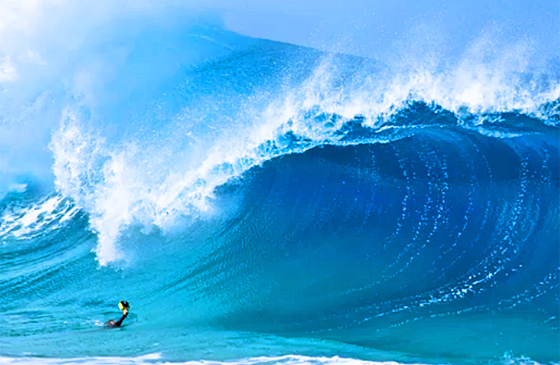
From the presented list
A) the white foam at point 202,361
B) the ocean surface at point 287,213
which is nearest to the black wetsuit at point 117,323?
the ocean surface at point 287,213

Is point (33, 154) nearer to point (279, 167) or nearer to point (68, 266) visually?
point (68, 266)

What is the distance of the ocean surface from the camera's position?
9.56 meters

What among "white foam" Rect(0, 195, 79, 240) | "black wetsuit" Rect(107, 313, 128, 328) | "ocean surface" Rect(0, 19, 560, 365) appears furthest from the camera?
"white foam" Rect(0, 195, 79, 240)

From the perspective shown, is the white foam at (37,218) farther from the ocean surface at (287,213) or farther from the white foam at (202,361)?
the white foam at (202,361)

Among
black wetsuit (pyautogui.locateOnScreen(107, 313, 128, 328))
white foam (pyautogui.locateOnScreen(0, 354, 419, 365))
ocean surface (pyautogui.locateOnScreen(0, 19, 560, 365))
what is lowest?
white foam (pyautogui.locateOnScreen(0, 354, 419, 365))

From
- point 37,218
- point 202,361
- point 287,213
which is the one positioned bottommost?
point 202,361

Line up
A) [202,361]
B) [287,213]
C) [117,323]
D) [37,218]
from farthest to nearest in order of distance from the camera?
1. [37,218]
2. [287,213]
3. [117,323]
4. [202,361]

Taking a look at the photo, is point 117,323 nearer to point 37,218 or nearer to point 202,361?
point 202,361

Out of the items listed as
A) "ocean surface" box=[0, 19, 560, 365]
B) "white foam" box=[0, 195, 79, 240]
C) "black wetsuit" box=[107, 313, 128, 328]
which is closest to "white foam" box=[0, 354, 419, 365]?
"ocean surface" box=[0, 19, 560, 365]

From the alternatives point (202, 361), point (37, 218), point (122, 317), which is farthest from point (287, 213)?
point (37, 218)

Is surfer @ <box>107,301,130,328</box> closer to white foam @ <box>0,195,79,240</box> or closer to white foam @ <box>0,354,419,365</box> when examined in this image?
white foam @ <box>0,354,419,365</box>

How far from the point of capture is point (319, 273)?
11.1 m

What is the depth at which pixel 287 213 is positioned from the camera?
41.5 feet

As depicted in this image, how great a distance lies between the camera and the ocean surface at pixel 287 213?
956 centimetres
